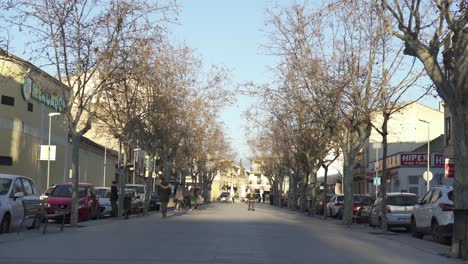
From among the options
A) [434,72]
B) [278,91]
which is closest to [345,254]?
[434,72]

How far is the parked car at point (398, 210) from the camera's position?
24.7 meters

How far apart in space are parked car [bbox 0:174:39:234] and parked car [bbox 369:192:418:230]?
13396mm

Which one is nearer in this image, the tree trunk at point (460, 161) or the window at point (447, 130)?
the tree trunk at point (460, 161)

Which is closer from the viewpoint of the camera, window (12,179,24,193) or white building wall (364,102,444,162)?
window (12,179,24,193)

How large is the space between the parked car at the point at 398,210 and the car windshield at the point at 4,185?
45.5 feet

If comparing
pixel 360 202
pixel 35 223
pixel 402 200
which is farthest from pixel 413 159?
pixel 35 223

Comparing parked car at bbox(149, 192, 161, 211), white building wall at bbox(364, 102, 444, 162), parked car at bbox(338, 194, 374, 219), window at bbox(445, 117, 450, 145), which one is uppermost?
white building wall at bbox(364, 102, 444, 162)

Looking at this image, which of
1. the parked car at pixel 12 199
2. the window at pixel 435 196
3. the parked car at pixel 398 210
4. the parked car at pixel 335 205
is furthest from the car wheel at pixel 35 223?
the parked car at pixel 335 205

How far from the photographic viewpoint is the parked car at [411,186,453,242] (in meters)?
18.5

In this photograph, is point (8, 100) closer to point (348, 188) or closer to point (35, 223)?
point (35, 223)

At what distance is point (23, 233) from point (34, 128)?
25059 mm

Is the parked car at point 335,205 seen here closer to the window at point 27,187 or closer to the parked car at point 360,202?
the parked car at point 360,202

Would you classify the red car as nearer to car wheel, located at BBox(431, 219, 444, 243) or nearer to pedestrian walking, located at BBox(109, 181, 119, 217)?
pedestrian walking, located at BBox(109, 181, 119, 217)

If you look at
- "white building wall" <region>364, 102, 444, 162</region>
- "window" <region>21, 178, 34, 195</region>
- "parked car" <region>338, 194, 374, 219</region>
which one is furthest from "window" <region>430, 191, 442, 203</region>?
"white building wall" <region>364, 102, 444, 162</region>
